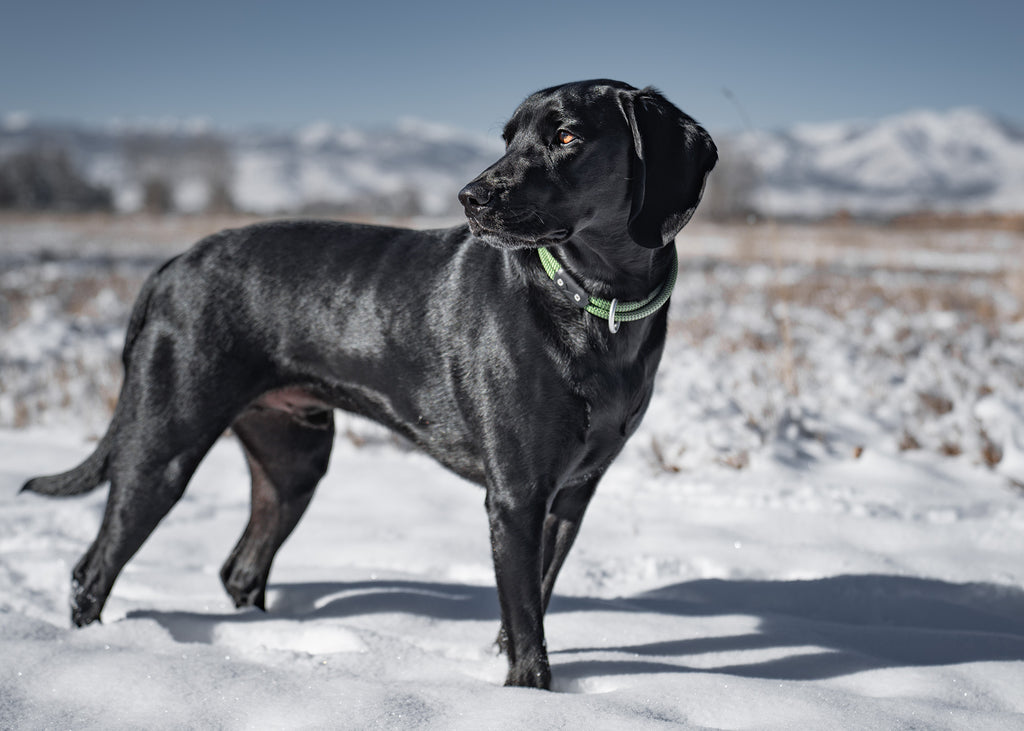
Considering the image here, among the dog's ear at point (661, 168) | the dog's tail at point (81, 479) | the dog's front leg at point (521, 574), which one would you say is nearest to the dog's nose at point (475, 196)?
the dog's ear at point (661, 168)

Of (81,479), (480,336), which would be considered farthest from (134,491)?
(480,336)

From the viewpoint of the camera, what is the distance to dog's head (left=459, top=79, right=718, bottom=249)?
2.07 meters

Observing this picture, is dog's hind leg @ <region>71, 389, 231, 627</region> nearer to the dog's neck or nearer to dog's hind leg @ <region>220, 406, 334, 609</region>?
dog's hind leg @ <region>220, 406, 334, 609</region>

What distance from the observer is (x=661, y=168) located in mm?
2152

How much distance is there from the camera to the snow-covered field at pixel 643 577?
2.04 m

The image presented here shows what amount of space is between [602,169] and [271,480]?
5.67ft

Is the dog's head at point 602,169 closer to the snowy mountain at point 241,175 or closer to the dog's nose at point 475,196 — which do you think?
the dog's nose at point 475,196

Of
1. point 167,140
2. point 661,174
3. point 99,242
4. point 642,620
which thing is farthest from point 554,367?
point 167,140

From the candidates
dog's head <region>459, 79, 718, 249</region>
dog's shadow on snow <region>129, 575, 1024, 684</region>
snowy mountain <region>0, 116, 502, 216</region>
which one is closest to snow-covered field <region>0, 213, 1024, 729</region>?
dog's shadow on snow <region>129, 575, 1024, 684</region>

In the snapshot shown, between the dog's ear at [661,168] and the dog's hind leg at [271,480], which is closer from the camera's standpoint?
the dog's ear at [661,168]

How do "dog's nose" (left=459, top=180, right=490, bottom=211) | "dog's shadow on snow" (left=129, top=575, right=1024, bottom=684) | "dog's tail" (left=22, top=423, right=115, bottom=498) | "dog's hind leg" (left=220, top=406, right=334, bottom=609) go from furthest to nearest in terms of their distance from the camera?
"dog's hind leg" (left=220, top=406, right=334, bottom=609)
"dog's tail" (left=22, top=423, right=115, bottom=498)
"dog's shadow on snow" (left=129, top=575, right=1024, bottom=684)
"dog's nose" (left=459, top=180, right=490, bottom=211)

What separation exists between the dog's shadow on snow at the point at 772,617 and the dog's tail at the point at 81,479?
0.48 metres

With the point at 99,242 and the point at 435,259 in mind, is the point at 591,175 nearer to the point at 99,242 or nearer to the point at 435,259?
the point at 435,259

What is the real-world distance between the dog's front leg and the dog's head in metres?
0.69
